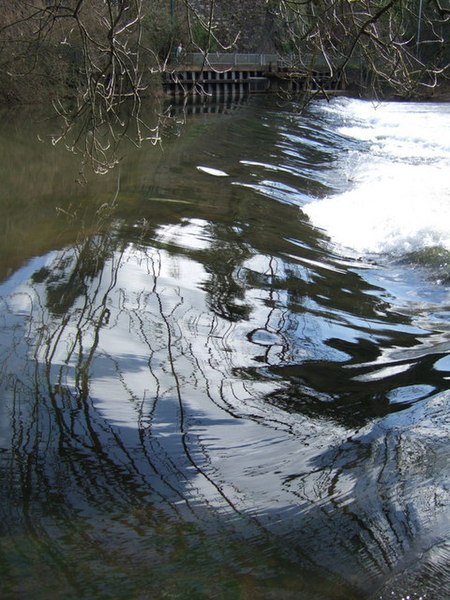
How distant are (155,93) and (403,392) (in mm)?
24838

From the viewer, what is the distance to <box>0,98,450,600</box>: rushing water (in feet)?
8.89

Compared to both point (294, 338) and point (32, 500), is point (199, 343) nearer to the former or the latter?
point (294, 338)

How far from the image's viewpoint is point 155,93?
2723 centimetres

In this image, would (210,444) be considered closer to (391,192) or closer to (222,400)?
(222,400)

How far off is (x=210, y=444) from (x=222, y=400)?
543mm

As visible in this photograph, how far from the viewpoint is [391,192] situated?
11.2 m

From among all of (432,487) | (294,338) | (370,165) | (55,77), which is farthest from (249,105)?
(432,487)

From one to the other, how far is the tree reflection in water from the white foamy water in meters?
2.50

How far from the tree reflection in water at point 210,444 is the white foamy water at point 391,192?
8.20ft

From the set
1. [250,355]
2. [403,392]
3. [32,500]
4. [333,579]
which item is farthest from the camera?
[250,355]

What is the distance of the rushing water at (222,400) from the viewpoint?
2.71 meters

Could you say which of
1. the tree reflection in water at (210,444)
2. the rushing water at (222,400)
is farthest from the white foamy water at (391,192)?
the tree reflection in water at (210,444)

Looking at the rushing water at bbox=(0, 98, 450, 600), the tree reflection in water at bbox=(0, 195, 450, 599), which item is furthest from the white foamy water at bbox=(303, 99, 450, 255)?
the tree reflection in water at bbox=(0, 195, 450, 599)

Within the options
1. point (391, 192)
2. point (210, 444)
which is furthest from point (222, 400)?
point (391, 192)
